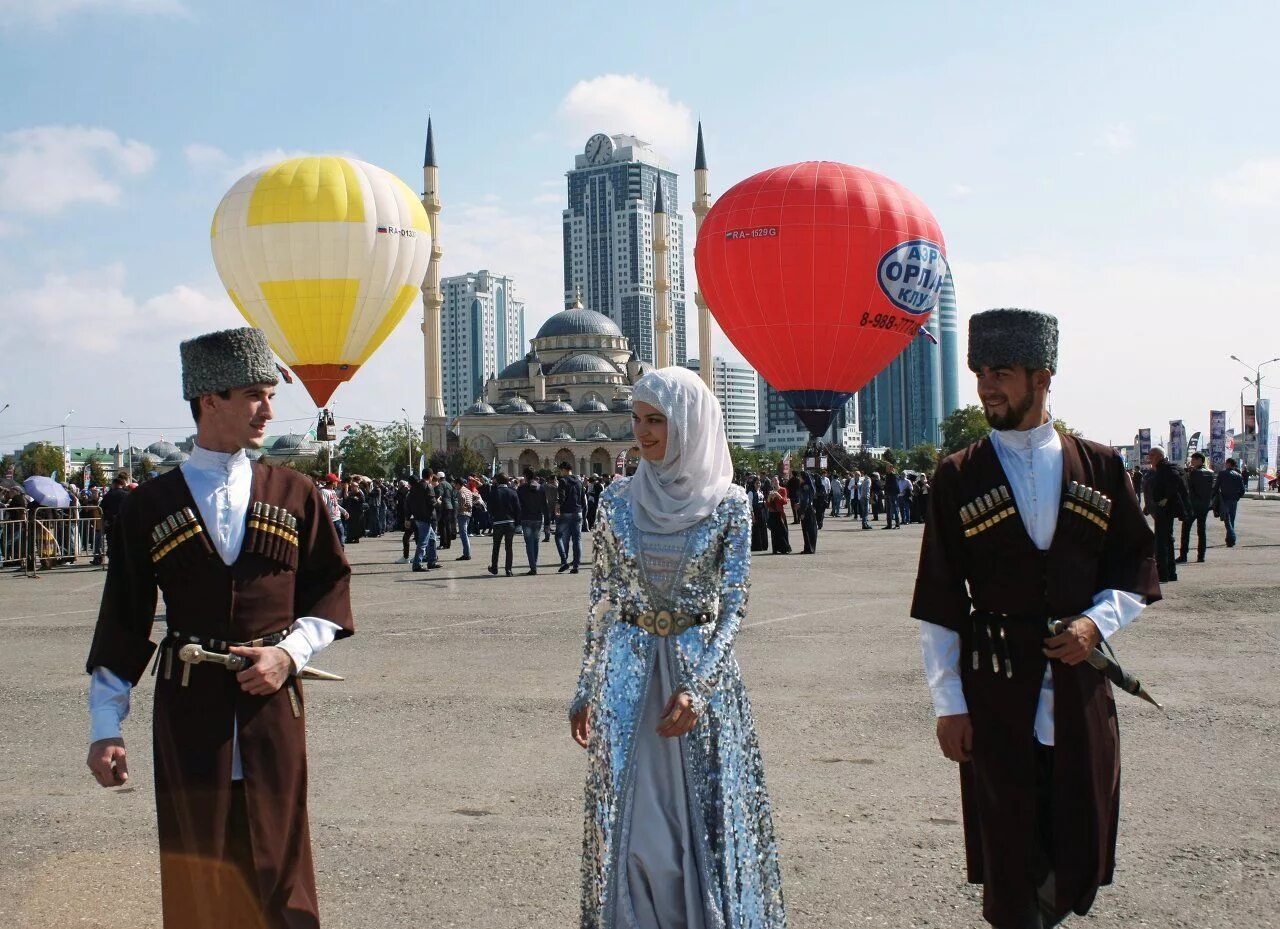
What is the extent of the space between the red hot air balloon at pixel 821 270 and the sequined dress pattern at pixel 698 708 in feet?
88.5

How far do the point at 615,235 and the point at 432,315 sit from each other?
103 metres

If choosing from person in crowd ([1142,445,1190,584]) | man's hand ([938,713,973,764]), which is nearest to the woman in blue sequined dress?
man's hand ([938,713,973,764])

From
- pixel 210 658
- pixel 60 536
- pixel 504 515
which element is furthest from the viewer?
pixel 60 536

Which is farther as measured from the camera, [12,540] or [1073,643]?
[12,540]

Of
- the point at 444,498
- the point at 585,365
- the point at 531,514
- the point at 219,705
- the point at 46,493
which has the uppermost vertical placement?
the point at 585,365

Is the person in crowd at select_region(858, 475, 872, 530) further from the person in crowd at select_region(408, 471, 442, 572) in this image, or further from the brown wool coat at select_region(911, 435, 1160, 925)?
the brown wool coat at select_region(911, 435, 1160, 925)

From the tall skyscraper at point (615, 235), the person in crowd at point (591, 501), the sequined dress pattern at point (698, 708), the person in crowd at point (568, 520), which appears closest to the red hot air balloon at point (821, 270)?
the person in crowd at point (591, 501)

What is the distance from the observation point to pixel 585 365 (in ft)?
405

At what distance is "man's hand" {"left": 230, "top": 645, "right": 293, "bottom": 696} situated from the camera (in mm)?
3219

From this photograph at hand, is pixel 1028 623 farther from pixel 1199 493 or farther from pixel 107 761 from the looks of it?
pixel 1199 493

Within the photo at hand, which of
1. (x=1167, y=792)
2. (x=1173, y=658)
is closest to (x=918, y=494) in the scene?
A: (x=1173, y=658)

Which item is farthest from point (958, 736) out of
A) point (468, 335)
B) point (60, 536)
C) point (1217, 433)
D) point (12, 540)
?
point (468, 335)

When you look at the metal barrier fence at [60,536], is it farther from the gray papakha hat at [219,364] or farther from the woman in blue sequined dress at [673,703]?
the woman in blue sequined dress at [673,703]

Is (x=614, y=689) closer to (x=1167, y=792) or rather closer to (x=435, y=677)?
(x=1167, y=792)
